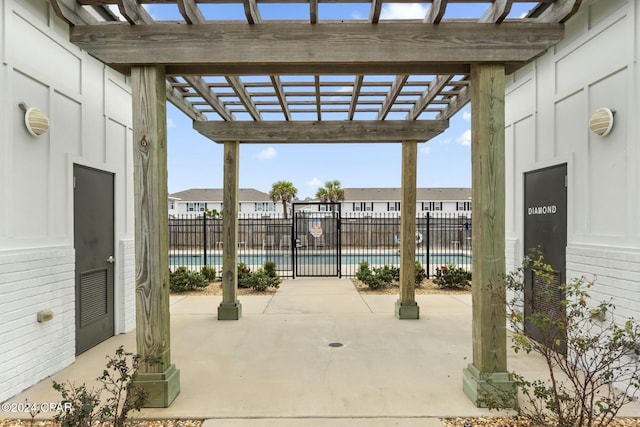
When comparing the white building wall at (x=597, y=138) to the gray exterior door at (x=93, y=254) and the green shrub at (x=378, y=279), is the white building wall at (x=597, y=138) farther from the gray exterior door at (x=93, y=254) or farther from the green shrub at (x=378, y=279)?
the gray exterior door at (x=93, y=254)

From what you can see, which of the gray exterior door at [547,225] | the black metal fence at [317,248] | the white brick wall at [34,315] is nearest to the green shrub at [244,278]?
the black metal fence at [317,248]

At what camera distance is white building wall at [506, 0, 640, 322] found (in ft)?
10.4

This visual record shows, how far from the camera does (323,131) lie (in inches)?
231

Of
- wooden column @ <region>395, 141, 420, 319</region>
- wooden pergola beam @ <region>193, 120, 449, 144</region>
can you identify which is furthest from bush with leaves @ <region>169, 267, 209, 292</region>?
wooden column @ <region>395, 141, 420, 319</region>

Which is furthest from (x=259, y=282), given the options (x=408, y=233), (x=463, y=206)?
(x=463, y=206)

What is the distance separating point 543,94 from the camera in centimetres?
438

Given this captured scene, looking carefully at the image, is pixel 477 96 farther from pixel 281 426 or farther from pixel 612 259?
pixel 281 426

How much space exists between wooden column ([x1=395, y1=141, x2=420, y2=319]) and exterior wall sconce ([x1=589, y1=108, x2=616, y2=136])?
2587 millimetres

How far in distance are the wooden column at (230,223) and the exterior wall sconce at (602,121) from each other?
15.8 ft

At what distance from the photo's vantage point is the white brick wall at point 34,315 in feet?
10.1

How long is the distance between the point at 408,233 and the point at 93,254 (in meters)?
4.54

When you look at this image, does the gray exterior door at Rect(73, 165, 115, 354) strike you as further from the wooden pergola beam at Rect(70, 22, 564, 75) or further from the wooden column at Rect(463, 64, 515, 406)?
the wooden column at Rect(463, 64, 515, 406)

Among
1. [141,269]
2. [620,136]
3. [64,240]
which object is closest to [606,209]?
[620,136]

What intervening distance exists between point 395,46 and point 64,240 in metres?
3.97
